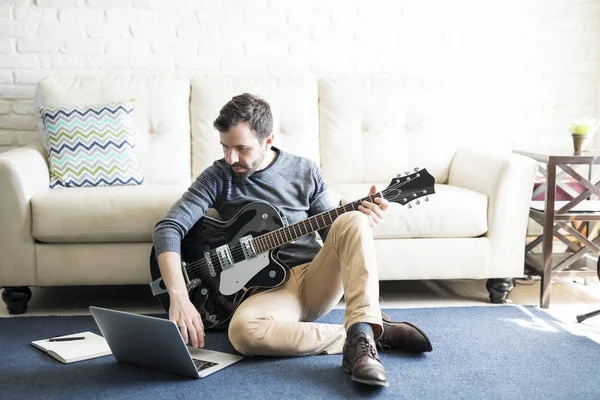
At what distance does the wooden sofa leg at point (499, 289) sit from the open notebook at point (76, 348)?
1441 mm

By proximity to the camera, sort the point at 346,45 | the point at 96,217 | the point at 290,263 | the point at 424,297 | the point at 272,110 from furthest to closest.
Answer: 1. the point at 346,45
2. the point at 272,110
3. the point at 424,297
4. the point at 96,217
5. the point at 290,263

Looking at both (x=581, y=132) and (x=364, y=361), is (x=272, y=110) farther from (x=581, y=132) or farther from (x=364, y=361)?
(x=364, y=361)

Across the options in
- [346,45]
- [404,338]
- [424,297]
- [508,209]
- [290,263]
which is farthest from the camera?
[346,45]

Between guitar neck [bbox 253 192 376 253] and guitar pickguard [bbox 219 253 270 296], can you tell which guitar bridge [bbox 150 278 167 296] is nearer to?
guitar pickguard [bbox 219 253 270 296]

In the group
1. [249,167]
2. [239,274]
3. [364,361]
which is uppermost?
[249,167]

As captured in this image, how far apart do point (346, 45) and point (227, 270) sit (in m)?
1.71

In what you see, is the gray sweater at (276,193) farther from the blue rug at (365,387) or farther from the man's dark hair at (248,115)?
the blue rug at (365,387)

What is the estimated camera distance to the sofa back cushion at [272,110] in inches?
127

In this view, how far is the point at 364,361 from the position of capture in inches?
75.2

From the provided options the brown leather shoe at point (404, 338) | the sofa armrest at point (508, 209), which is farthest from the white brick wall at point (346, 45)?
the brown leather shoe at point (404, 338)

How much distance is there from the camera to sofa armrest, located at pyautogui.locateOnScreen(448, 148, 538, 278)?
2.80 metres

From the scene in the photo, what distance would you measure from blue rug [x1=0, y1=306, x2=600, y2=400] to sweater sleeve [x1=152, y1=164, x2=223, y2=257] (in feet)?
1.18

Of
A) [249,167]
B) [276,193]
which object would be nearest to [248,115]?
[249,167]

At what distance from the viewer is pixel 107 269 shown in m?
2.73
